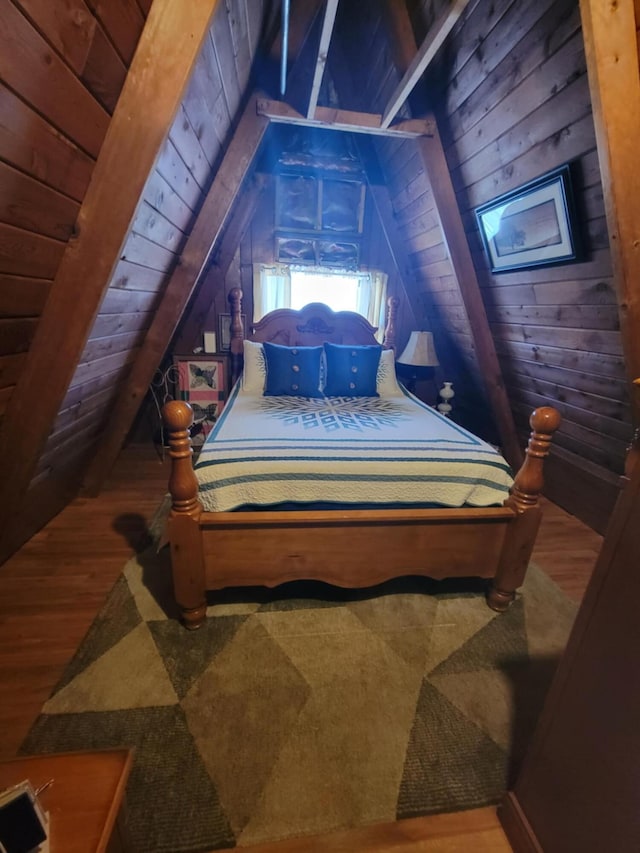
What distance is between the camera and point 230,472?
1.48 metres

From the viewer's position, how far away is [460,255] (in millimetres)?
2467

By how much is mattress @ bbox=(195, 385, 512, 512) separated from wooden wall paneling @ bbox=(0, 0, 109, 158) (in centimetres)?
113

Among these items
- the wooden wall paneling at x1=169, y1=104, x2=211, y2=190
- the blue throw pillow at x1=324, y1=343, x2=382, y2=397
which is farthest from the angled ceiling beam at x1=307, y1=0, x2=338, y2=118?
the blue throw pillow at x1=324, y1=343, x2=382, y2=397

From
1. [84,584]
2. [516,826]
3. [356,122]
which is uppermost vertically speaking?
[356,122]

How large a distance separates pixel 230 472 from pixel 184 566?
402mm

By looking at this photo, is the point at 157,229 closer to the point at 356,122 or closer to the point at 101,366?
the point at 101,366

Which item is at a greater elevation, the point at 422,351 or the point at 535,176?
the point at 535,176

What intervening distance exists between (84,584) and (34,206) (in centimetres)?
159

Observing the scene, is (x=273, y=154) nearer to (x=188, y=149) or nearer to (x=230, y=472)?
(x=188, y=149)

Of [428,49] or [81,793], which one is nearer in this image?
[81,793]

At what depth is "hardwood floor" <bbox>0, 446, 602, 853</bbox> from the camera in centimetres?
101

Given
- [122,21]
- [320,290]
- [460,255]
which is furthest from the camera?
[320,290]

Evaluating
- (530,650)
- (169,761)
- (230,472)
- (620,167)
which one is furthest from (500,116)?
(169,761)

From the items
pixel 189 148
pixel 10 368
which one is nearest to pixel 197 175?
pixel 189 148
